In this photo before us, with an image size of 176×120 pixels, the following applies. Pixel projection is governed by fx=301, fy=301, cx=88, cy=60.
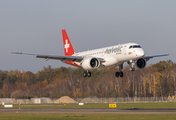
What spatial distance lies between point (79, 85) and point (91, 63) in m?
43.0

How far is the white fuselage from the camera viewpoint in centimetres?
4861

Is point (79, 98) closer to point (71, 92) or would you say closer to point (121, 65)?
point (71, 92)

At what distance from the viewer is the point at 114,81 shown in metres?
92.5

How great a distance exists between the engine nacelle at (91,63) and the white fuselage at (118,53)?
3.05 ft

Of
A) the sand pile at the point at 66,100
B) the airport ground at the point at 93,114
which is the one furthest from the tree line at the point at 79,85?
the airport ground at the point at 93,114

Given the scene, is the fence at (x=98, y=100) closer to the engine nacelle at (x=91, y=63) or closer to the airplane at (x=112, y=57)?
the airplane at (x=112, y=57)

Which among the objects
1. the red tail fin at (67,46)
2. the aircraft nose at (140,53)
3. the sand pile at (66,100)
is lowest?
the sand pile at (66,100)

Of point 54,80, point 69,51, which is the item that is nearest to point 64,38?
point 69,51

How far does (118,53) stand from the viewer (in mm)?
50812

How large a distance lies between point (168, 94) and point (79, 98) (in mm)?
30553

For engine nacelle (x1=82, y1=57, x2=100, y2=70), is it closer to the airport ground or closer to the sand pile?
the airport ground

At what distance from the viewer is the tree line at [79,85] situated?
3696 inches

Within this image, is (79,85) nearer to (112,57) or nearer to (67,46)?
(67,46)

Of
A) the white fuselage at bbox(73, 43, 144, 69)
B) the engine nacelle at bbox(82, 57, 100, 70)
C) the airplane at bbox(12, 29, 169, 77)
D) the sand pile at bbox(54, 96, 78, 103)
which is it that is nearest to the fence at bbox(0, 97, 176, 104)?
the sand pile at bbox(54, 96, 78, 103)
